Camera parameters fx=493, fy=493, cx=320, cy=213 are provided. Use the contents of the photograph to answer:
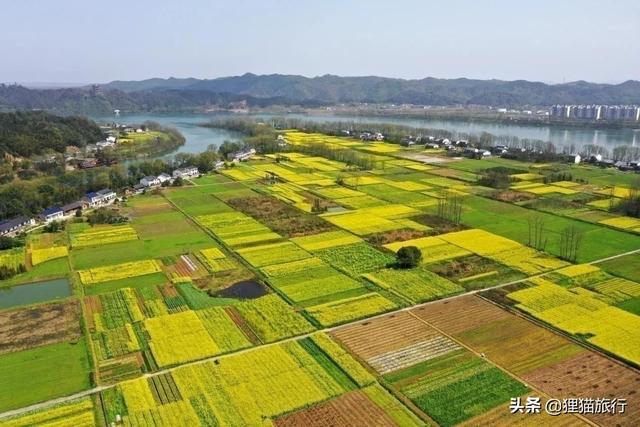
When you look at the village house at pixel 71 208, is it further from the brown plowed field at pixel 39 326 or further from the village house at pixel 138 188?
the brown plowed field at pixel 39 326

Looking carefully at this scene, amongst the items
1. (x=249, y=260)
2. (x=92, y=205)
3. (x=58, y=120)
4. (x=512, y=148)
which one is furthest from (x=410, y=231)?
(x=58, y=120)

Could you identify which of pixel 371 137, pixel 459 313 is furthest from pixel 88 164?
pixel 459 313

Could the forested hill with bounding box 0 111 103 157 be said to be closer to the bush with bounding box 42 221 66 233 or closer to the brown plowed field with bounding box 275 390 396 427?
the bush with bounding box 42 221 66 233

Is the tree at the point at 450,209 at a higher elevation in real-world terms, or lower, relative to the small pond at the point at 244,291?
higher

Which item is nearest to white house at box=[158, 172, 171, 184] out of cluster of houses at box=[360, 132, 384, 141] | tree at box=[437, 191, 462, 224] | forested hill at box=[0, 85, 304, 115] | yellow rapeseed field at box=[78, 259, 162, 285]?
yellow rapeseed field at box=[78, 259, 162, 285]

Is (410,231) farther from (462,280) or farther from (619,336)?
(619,336)

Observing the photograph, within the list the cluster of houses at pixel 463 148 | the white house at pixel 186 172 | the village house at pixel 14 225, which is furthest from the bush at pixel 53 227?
the cluster of houses at pixel 463 148

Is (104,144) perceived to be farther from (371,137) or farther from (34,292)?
(34,292)
